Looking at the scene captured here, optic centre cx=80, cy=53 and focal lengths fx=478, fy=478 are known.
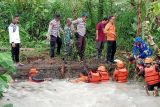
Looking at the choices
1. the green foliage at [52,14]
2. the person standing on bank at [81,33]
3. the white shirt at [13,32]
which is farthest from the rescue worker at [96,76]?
the green foliage at [52,14]

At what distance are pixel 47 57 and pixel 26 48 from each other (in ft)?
3.49

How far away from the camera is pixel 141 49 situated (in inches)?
579

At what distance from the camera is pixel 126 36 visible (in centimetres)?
1819

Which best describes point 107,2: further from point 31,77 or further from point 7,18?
point 31,77

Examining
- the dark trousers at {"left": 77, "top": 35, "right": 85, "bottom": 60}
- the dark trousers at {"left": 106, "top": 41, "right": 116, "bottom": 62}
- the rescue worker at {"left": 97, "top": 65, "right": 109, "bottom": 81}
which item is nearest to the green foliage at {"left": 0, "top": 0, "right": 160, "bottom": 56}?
the dark trousers at {"left": 77, "top": 35, "right": 85, "bottom": 60}

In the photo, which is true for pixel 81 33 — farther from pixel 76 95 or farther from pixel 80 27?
pixel 76 95

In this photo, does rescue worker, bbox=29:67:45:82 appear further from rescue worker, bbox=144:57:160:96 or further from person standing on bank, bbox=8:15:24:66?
rescue worker, bbox=144:57:160:96

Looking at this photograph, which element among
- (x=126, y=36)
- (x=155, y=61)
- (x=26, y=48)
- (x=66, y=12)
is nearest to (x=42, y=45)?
(x=26, y=48)

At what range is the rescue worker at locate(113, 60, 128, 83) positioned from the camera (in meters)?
14.9

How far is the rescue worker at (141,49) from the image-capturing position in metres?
14.6

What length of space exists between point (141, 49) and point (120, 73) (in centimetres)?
100

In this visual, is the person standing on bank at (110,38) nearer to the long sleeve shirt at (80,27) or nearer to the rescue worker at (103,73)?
→ the rescue worker at (103,73)

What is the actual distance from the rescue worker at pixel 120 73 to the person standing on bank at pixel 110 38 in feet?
2.21

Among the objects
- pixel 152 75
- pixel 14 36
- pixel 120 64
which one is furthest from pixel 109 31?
pixel 14 36
